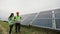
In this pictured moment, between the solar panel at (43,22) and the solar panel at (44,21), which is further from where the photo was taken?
the solar panel at (44,21)

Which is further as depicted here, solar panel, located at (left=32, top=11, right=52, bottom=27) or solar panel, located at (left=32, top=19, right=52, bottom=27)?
solar panel, located at (left=32, top=11, right=52, bottom=27)

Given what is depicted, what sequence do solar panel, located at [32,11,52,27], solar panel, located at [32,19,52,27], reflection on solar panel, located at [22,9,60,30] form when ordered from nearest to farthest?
reflection on solar panel, located at [22,9,60,30], solar panel, located at [32,19,52,27], solar panel, located at [32,11,52,27]

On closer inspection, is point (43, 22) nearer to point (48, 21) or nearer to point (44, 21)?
point (44, 21)

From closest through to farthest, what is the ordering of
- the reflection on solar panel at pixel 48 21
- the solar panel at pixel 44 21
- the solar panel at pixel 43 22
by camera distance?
1. the reflection on solar panel at pixel 48 21
2. the solar panel at pixel 43 22
3. the solar panel at pixel 44 21

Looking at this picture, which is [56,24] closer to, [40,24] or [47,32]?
[47,32]

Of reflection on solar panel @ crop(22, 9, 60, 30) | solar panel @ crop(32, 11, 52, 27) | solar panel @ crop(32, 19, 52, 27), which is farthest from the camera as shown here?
solar panel @ crop(32, 11, 52, 27)

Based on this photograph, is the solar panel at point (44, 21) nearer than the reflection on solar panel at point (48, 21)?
No

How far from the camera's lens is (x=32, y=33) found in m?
16.2

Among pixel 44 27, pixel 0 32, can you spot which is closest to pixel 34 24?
pixel 44 27

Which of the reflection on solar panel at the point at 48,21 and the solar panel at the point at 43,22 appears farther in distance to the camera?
the solar panel at the point at 43,22

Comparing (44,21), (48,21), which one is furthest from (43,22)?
(48,21)

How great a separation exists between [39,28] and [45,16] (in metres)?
1.40

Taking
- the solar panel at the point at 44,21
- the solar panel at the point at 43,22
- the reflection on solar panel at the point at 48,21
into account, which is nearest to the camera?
the reflection on solar panel at the point at 48,21

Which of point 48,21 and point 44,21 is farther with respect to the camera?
point 44,21
